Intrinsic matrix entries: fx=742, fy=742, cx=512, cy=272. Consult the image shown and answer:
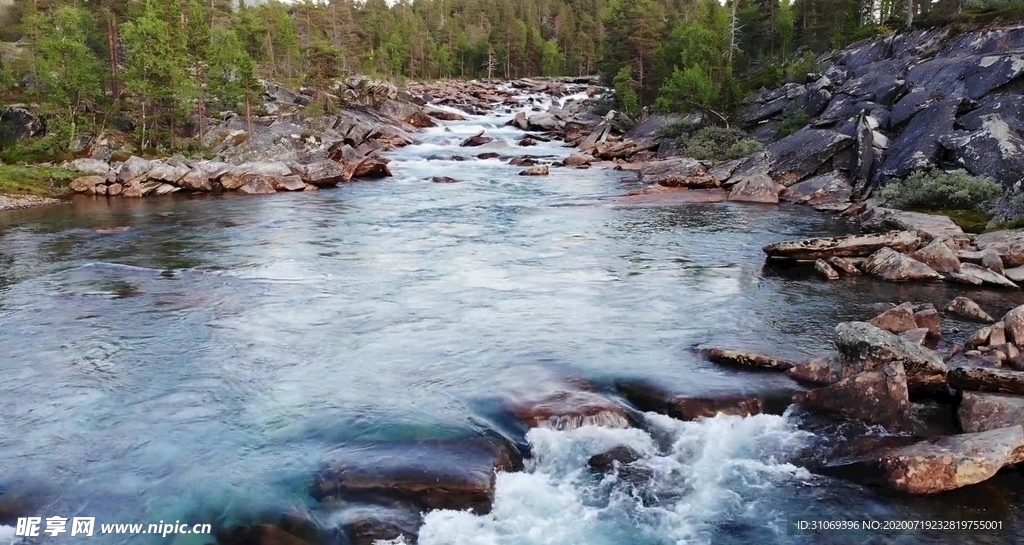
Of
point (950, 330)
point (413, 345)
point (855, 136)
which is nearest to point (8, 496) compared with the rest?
point (413, 345)

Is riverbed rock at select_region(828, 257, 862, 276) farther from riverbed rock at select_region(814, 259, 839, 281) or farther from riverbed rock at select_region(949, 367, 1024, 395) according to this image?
riverbed rock at select_region(949, 367, 1024, 395)

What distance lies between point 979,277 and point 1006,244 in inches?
116

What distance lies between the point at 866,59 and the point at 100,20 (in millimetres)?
55234

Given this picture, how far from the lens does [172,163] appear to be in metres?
44.0

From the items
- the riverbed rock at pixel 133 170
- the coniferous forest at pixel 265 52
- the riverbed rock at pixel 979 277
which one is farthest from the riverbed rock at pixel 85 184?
the riverbed rock at pixel 979 277

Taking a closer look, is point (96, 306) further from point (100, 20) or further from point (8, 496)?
point (100, 20)

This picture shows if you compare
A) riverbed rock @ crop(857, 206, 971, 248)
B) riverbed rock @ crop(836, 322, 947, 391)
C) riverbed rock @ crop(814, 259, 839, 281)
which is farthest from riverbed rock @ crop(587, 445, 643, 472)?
riverbed rock @ crop(857, 206, 971, 248)

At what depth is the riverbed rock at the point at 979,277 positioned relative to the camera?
64.3 feet

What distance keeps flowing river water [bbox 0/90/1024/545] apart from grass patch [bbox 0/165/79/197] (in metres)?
9.81

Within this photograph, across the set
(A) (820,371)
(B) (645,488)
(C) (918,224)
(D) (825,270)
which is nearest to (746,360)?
(A) (820,371)

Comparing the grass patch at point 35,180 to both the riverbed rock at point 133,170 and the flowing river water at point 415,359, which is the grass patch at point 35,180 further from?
the flowing river water at point 415,359

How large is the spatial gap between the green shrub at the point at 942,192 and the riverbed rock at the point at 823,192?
9.08ft

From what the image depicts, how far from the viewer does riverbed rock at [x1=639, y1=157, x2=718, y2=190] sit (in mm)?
38938

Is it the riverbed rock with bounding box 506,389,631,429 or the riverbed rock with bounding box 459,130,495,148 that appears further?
the riverbed rock with bounding box 459,130,495,148
